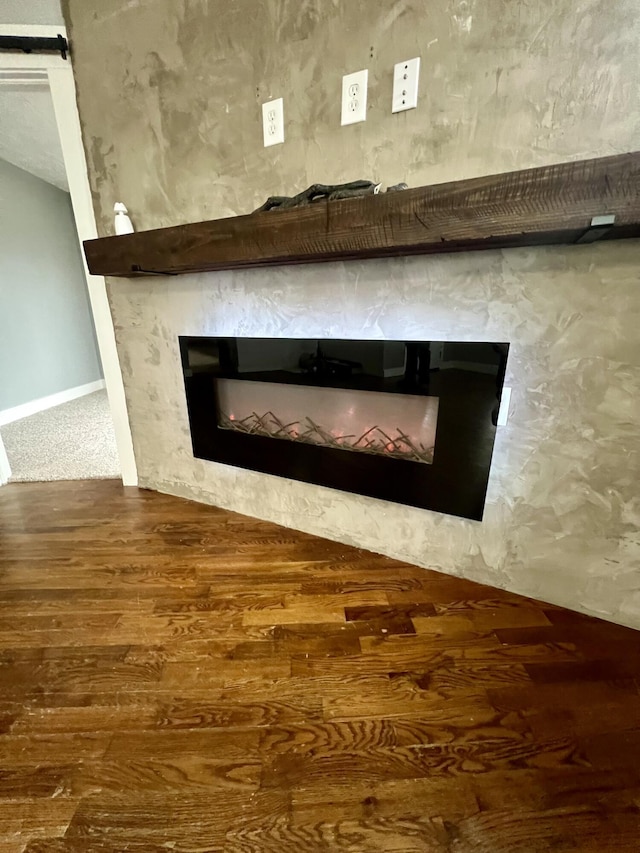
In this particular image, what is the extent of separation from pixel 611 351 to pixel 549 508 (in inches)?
20.0

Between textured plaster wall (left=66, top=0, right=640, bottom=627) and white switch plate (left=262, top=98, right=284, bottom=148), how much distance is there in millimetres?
29

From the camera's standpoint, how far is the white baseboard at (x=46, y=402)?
344 centimetres

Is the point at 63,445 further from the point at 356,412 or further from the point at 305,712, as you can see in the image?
the point at 305,712

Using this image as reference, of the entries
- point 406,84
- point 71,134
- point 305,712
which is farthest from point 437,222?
point 71,134

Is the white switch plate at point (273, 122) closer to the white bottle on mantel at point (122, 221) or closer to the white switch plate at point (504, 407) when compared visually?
the white bottle on mantel at point (122, 221)

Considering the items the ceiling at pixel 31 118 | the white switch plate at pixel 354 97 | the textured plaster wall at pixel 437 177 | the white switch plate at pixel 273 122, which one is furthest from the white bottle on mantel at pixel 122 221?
the white switch plate at pixel 354 97

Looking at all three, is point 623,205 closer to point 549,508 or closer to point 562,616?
point 549,508

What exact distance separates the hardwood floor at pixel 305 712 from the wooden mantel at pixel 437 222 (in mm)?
1155

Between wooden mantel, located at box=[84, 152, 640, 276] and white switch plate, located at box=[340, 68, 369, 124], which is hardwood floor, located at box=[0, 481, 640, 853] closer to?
wooden mantel, located at box=[84, 152, 640, 276]

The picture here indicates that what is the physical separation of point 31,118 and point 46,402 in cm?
244

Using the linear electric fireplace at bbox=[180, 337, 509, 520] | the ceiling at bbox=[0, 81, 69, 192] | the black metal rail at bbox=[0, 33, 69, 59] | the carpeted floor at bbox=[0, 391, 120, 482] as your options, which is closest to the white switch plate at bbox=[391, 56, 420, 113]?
the linear electric fireplace at bbox=[180, 337, 509, 520]

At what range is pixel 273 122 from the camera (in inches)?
51.1

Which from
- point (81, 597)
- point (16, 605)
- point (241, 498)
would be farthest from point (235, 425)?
point (16, 605)

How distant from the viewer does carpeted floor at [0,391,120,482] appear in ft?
7.75
